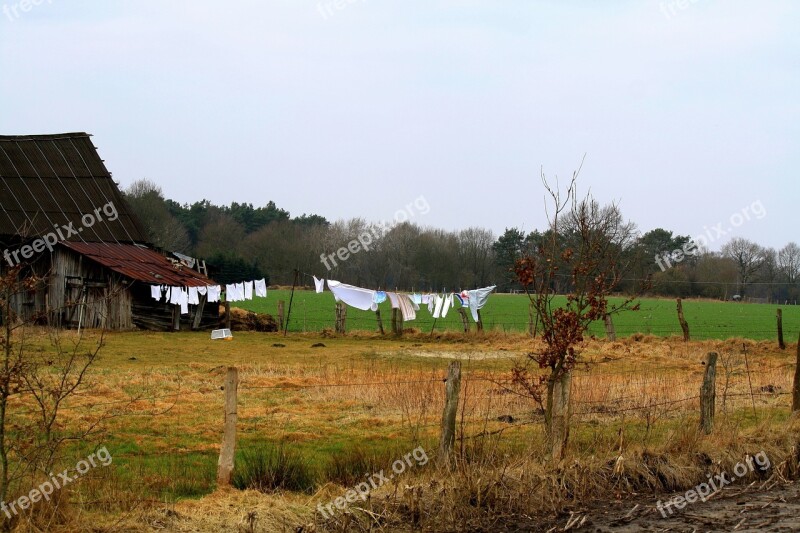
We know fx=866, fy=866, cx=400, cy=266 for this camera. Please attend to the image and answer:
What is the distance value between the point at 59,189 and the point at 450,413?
35309mm

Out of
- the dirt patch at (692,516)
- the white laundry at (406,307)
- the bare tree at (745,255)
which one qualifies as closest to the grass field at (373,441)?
the dirt patch at (692,516)

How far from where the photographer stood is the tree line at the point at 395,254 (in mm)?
80812

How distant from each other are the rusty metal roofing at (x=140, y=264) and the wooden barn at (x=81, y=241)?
0.14 feet

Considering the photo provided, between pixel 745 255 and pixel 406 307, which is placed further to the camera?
pixel 745 255

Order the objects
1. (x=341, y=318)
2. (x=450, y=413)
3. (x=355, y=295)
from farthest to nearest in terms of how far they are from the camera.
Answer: (x=341, y=318) → (x=355, y=295) → (x=450, y=413)

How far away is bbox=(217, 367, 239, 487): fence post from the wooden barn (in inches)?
933

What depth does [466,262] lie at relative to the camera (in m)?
93.8

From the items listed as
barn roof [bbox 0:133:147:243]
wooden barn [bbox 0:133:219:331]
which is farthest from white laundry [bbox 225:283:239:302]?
barn roof [bbox 0:133:147:243]

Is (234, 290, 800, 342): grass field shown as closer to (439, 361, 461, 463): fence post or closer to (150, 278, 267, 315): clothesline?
(150, 278, 267, 315): clothesline

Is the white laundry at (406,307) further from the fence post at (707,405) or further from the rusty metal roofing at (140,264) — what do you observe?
the fence post at (707,405)

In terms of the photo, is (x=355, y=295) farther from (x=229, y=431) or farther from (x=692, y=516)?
(x=692, y=516)

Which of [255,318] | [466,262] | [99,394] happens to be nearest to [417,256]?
[466,262]

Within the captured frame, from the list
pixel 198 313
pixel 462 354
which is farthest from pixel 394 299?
pixel 198 313

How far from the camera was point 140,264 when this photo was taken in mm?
37094
